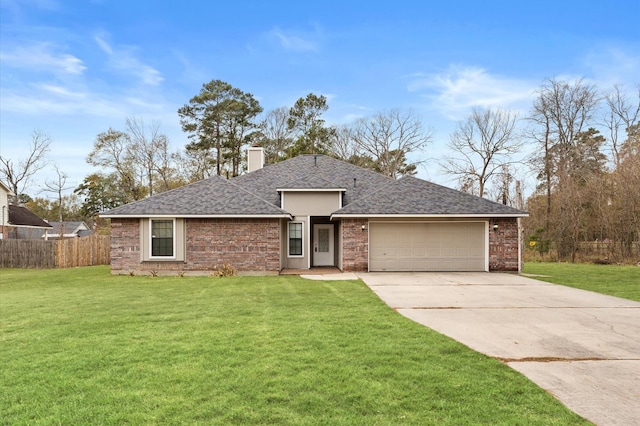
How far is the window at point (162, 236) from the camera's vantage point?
1561 centimetres

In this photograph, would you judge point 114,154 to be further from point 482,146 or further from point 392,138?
point 482,146

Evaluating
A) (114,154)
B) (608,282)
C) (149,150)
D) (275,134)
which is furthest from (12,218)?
(608,282)

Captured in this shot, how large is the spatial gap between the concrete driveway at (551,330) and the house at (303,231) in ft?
11.5

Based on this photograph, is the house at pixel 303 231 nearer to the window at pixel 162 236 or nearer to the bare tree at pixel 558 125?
the window at pixel 162 236

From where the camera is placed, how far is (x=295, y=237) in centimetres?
1759

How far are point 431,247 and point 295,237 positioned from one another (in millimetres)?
5658

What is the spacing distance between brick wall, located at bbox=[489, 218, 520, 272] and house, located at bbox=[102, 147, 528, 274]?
1.4 inches

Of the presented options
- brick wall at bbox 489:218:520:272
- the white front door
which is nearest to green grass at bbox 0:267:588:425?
brick wall at bbox 489:218:520:272

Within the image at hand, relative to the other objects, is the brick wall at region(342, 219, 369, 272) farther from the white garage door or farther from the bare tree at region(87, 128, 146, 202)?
the bare tree at region(87, 128, 146, 202)

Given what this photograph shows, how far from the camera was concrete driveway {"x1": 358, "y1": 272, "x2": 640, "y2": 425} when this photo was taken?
4.03 meters

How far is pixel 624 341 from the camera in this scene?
5.98m

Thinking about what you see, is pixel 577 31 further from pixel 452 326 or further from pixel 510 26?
pixel 452 326

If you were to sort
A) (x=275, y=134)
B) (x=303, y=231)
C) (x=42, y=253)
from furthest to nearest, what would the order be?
(x=275, y=134)
(x=42, y=253)
(x=303, y=231)

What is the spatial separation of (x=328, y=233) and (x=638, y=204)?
17055mm
